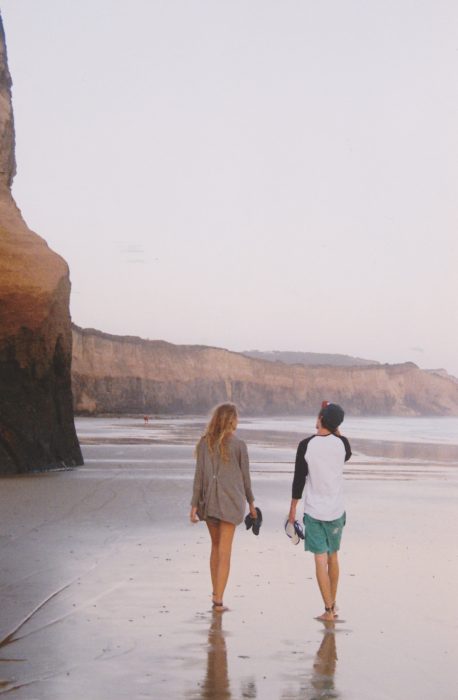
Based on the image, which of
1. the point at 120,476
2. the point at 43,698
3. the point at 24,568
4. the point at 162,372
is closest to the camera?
the point at 43,698

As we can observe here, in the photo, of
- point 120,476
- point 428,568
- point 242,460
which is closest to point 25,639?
point 242,460

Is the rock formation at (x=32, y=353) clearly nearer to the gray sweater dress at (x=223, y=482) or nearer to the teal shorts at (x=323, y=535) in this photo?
the gray sweater dress at (x=223, y=482)

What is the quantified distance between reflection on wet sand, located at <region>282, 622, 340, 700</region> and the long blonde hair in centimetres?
177

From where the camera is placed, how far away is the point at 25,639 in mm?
5957

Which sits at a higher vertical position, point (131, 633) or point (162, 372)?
point (162, 372)

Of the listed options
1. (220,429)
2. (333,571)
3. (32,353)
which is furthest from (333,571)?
(32,353)

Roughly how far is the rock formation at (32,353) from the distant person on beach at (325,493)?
11.6 m

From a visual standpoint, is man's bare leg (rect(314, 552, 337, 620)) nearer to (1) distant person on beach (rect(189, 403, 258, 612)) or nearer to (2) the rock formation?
(1) distant person on beach (rect(189, 403, 258, 612))

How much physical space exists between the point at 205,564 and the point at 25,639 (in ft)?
9.87

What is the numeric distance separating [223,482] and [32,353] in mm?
12325

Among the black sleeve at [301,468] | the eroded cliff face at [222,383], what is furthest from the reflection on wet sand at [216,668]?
the eroded cliff face at [222,383]

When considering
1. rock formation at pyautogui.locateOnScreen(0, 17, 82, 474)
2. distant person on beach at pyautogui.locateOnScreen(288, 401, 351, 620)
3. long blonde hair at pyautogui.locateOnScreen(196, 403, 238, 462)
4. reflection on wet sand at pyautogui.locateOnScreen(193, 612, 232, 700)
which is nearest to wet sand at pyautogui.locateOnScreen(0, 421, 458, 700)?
reflection on wet sand at pyautogui.locateOnScreen(193, 612, 232, 700)

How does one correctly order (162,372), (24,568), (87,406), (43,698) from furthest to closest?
(162,372), (87,406), (24,568), (43,698)

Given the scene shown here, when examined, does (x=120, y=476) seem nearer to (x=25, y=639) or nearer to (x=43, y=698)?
(x=25, y=639)
